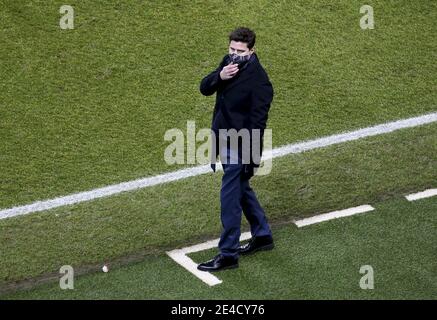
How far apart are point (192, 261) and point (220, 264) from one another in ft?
1.10

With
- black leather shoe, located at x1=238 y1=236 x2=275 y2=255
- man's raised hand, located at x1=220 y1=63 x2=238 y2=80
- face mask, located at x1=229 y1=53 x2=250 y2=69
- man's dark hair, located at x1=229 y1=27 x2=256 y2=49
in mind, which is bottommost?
black leather shoe, located at x1=238 y1=236 x2=275 y2=255

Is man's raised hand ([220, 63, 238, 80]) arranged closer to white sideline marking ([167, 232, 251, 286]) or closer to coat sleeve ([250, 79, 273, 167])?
coat sleeve ([250, 79, 273, 167])

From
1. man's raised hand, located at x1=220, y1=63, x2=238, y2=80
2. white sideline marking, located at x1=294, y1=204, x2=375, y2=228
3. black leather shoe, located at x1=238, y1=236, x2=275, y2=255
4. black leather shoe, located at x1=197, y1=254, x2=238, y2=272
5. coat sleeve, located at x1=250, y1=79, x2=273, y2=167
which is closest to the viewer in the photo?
man's raised hand, located at x1=220, y1=63, x2=238, y2=80

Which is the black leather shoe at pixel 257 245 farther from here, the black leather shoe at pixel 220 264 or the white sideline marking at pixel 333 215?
the white sideline marking at pixel 333 215

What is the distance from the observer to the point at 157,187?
9.68 metres

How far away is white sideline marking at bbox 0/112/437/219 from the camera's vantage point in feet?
30.8

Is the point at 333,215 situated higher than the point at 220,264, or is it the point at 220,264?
the point at 333,215

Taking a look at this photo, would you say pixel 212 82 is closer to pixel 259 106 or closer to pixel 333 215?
pixel 259 106

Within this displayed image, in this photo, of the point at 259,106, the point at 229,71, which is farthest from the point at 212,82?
the point at 259,106

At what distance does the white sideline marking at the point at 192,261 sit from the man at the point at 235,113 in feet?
0.27

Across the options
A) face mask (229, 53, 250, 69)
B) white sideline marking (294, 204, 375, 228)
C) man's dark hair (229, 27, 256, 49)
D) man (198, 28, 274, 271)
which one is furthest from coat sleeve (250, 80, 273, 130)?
white sideline marking (294, 204, 375, 228)

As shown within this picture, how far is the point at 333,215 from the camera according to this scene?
29.9ft

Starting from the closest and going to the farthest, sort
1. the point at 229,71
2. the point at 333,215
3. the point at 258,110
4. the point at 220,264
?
the point at 229,71, the point at 258,110, the point at 220,264, the point at 333,215
